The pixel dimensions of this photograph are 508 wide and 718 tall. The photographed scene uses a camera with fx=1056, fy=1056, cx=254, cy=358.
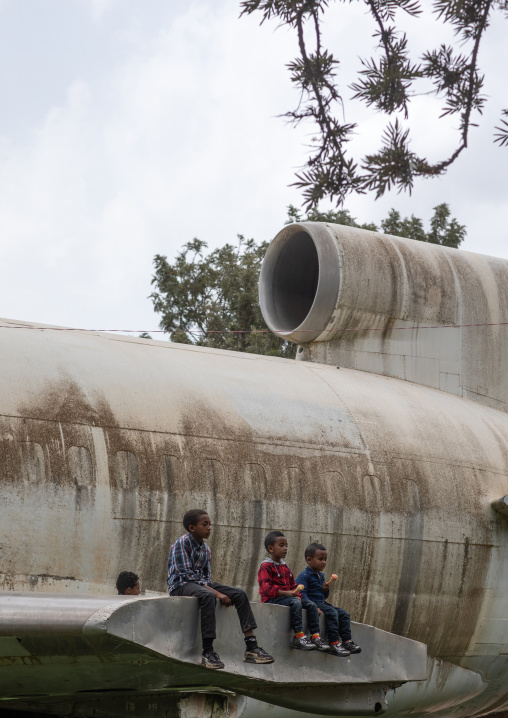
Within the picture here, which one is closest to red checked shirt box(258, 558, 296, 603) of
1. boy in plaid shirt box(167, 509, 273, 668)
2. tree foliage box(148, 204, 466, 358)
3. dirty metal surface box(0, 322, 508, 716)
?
boy in plaid shirt box(167, 509, 273, 668)

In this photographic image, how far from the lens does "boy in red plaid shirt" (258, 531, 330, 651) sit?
8508 mm

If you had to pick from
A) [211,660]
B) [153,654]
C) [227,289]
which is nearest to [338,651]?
[211,660]

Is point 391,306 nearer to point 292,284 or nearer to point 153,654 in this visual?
point 292,284

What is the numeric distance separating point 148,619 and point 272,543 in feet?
6.50

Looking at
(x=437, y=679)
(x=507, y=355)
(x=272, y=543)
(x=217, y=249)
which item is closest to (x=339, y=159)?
(x=272, y=543)

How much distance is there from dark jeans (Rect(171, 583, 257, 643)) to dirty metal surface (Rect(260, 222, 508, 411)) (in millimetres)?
6308

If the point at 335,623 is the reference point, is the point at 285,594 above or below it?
above

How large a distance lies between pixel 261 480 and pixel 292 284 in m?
4.76

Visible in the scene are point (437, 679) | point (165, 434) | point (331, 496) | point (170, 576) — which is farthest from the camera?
point (437, 679)

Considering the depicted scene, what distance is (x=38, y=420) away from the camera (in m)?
9.25

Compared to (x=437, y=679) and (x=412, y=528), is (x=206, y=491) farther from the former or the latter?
(x=437, y=679)

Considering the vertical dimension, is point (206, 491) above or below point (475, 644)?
above

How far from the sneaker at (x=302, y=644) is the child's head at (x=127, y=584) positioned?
139 centimetres

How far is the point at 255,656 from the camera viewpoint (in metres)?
7.88
